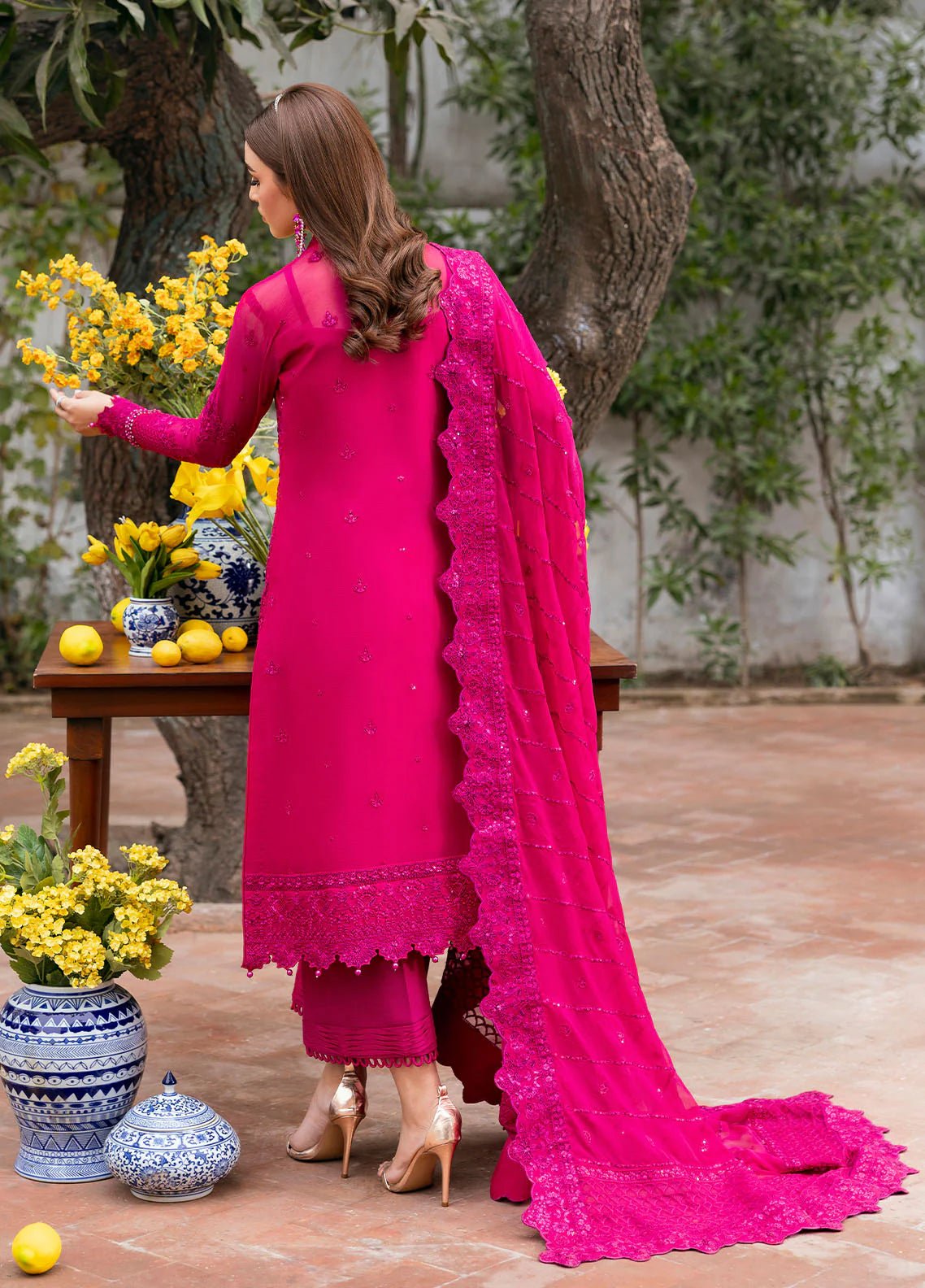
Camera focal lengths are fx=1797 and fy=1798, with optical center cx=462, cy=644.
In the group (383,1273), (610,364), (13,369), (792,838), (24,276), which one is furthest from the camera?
(13,369)

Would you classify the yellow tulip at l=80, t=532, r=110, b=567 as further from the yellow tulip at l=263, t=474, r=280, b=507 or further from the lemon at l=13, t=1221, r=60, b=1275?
the lemon at l=13, t=1221, r=60, b=1275

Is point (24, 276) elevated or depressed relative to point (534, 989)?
elevated

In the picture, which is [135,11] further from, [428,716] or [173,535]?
[428,716]

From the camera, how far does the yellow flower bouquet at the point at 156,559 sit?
3213mm

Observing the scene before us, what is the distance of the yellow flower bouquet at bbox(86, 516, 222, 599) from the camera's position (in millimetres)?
3213

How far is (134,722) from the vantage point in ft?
26.6

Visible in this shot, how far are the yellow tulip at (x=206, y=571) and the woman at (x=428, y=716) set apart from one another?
0.43 m

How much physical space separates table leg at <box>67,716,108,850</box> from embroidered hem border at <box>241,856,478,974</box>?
39 cm

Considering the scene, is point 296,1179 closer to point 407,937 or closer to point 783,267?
point 407,937

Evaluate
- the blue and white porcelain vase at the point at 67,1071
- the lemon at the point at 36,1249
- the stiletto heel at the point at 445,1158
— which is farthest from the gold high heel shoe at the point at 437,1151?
the lemon at the point at 36,1249

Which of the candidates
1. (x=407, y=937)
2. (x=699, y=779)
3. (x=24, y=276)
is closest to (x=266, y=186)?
(x=24, y=276)

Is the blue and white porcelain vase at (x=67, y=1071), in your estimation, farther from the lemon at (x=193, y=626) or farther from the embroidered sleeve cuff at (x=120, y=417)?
the embroidered sleeve cuff at (x=120, y=417)

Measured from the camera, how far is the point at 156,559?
10.6 feet

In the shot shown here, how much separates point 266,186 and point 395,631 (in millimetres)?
708
